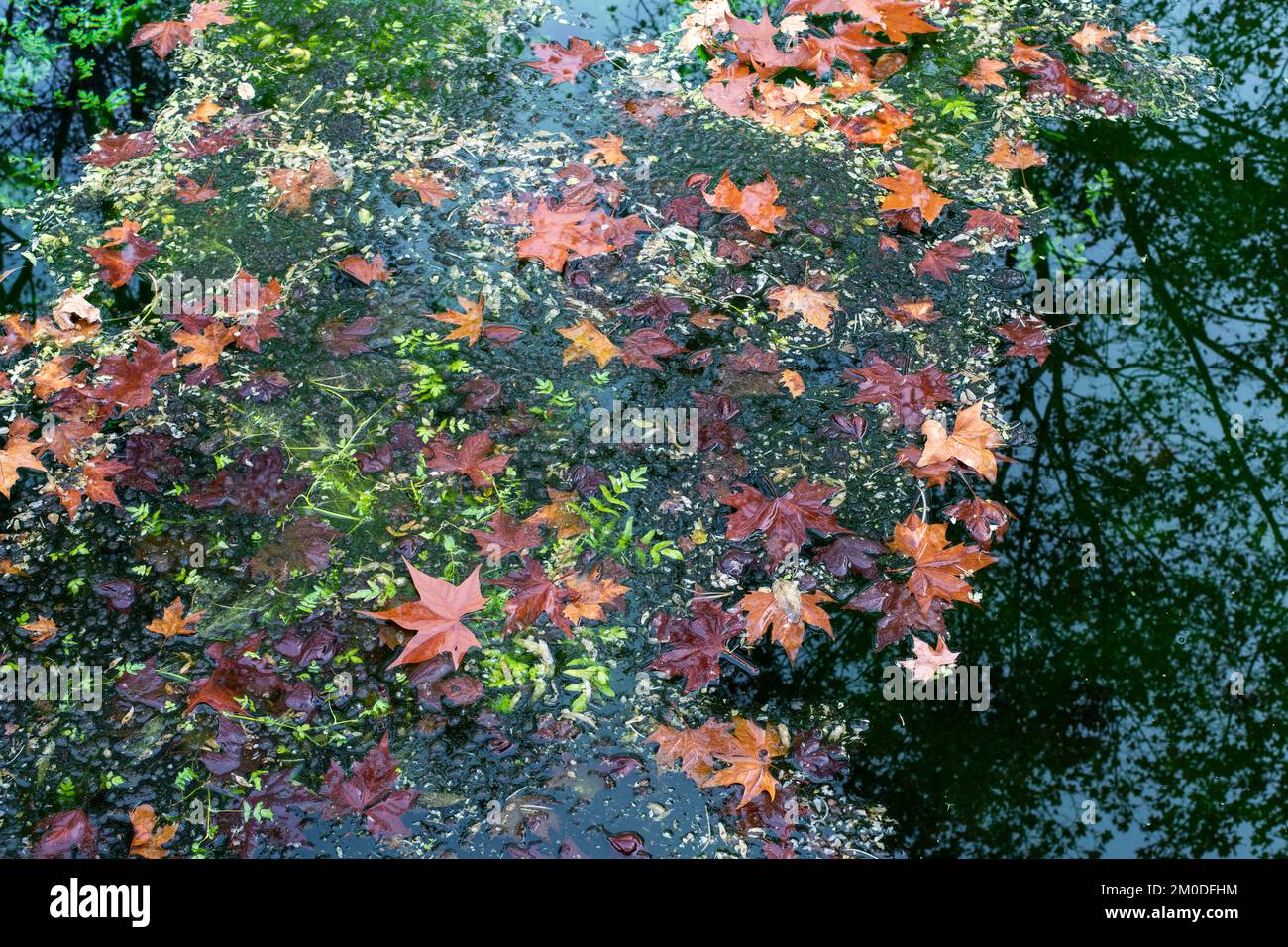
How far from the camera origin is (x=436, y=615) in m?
2.66

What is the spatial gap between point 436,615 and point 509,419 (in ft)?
2.48

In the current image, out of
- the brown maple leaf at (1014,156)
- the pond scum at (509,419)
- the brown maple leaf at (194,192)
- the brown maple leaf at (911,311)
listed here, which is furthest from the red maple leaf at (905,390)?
the brown maple leaf at (194,192)

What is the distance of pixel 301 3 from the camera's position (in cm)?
455

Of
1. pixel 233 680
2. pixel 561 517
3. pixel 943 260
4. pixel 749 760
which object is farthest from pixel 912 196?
pixel 233 680

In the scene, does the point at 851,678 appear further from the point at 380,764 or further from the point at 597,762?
the point at 380,764

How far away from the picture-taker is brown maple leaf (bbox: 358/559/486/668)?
8.63ft

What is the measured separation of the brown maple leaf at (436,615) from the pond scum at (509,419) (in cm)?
1

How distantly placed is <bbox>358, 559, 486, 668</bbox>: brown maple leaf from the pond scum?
1cm

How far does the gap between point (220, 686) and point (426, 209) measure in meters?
2.03

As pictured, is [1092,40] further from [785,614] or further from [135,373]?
[135,373]

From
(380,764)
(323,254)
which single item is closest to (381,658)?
(380,764)

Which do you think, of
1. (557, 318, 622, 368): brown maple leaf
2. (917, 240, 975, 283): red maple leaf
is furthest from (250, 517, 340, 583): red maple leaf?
(917, 240, 975, 283): red maple leaf

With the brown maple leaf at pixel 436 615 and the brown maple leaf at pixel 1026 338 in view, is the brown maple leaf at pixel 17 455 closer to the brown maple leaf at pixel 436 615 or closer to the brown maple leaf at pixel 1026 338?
the brown maple leaf at pixel 436 615
